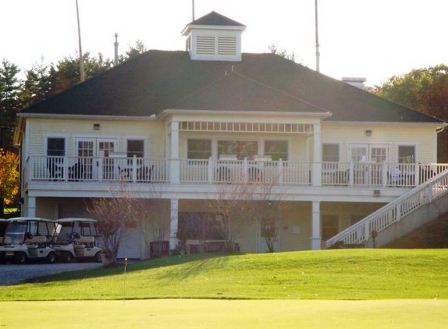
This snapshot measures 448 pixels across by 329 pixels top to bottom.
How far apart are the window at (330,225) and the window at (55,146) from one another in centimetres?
1047

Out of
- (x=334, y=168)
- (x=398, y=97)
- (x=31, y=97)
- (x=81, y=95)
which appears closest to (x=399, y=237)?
(x=334, y=168)

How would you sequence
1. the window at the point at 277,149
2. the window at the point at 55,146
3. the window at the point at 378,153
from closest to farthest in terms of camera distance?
the window at the point at 55,146 < the window at the point at 277,149 < the window at the point at 378,153

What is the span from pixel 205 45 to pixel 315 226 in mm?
11052

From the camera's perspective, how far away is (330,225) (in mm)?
43469

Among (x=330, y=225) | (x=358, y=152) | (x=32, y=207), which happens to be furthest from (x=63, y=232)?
(x=358, y=152)

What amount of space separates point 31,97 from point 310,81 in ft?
124

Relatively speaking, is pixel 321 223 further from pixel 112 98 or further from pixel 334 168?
pixel 112 98

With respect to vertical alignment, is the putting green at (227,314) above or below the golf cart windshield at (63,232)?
below

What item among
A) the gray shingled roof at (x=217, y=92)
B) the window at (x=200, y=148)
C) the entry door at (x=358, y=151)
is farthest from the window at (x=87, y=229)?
the entry door at (x=358, y=151)

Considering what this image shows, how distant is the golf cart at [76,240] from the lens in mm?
38031

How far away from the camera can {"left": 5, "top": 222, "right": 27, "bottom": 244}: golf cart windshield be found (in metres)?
37.9

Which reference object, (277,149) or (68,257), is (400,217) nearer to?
(277,149)

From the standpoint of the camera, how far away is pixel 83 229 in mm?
38875

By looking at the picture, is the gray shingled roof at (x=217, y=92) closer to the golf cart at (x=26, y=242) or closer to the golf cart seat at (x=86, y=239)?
the golf cart at (x=26, y=242)
